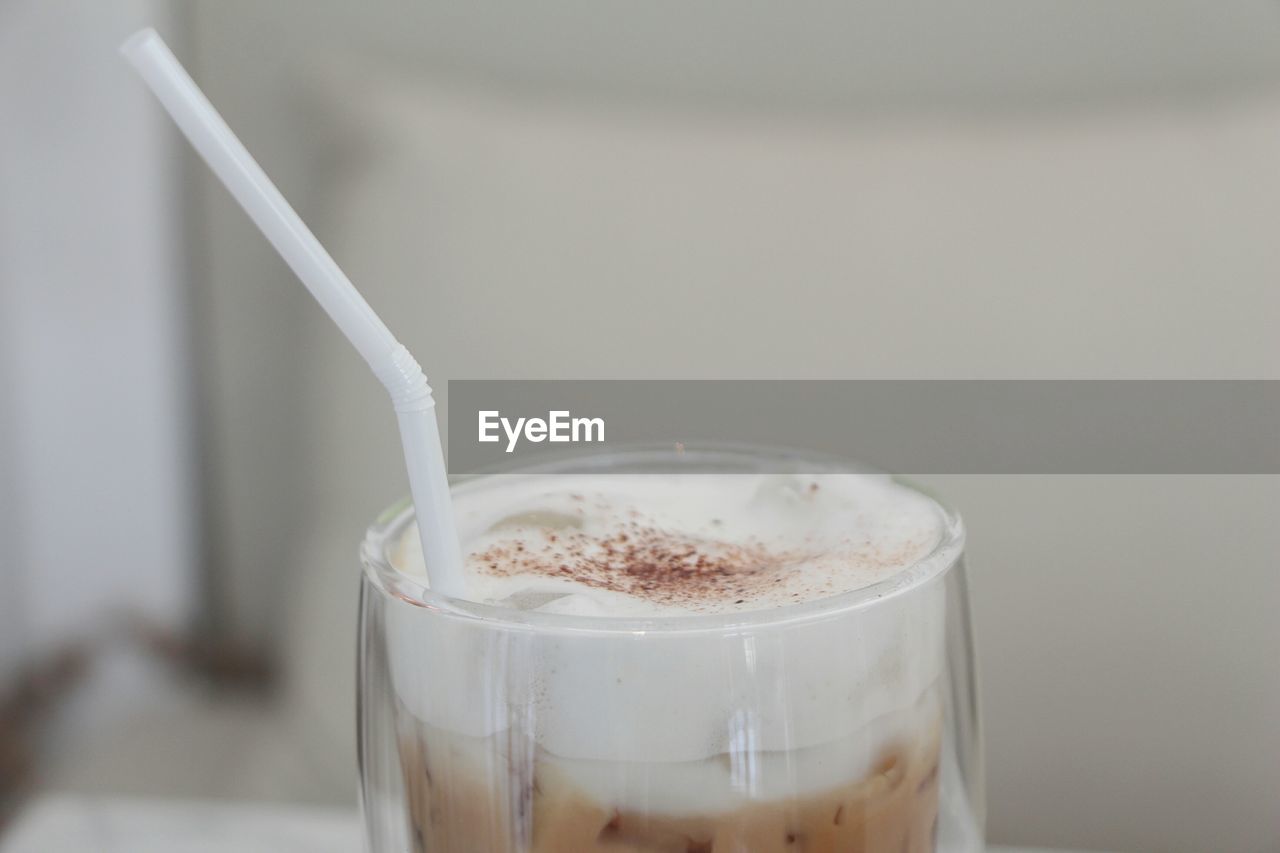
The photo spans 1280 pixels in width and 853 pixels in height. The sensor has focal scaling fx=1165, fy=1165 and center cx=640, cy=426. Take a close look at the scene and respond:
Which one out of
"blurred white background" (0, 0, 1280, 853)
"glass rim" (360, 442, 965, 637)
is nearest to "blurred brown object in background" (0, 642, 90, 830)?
"blurred white background" (0, 0, 1280, 853)

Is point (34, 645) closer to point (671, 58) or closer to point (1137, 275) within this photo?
point (671, 58)

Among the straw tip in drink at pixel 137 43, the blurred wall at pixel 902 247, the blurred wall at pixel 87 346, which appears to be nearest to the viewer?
the straw tip in drink at pixel 137 43

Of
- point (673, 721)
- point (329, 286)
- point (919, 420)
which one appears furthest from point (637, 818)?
point (919, 420)

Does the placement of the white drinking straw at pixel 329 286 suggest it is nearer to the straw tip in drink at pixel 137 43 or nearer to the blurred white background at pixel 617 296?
the straw tip in drink at pixel 137 43

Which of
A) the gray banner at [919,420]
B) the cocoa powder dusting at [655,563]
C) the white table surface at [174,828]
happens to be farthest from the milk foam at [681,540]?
the white table surface at [174,828]

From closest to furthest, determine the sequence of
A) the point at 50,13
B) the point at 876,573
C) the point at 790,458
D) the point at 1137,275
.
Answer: the point at 876,573
the point at 790,458
the point at 1137,275
the point at 50,13

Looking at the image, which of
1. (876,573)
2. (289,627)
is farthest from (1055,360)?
(289,627)

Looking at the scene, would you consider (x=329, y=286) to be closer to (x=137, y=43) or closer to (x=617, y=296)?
(x=137, y=43)
